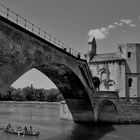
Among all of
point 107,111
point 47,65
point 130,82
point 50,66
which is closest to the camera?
point 47,65

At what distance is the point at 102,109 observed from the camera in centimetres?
4003

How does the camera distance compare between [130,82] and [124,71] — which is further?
[130,82]

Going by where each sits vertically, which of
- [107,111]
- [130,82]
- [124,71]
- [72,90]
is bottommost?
[107,111]

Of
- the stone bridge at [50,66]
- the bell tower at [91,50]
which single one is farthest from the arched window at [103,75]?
the stone bridge at [50,66]

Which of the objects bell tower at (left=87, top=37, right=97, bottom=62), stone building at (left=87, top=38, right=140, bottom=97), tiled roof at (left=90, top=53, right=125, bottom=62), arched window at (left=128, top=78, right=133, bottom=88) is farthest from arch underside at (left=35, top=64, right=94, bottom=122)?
bell tower at (left=87, top=37, right=97, bottom=62)

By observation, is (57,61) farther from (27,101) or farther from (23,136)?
(27,101)

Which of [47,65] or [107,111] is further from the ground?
[47,65]

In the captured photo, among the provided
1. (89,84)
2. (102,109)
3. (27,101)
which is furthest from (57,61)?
(27,101)

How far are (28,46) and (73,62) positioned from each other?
469 inches

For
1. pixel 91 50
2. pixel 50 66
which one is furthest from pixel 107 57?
pixel 50 66

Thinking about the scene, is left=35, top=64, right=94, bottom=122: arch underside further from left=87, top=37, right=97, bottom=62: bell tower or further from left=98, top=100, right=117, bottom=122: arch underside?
left=87, top=37, right=97, bottom=62: bell tower

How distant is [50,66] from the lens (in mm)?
28609

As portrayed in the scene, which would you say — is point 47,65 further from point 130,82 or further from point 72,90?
point 130,82

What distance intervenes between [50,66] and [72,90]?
29.4 feet
